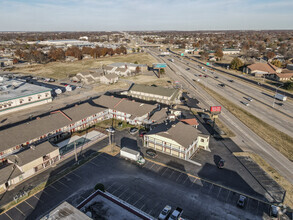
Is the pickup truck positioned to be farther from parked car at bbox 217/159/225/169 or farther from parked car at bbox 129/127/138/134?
parked car at bbox 129/127/138/134

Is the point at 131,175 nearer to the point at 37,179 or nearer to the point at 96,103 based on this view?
the point at 37,179

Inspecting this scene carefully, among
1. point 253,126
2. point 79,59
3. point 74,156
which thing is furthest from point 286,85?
point 79,59

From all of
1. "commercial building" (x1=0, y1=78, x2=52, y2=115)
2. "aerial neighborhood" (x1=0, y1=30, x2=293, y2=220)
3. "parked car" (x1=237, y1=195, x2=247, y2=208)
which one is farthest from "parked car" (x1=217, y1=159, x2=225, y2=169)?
"commercial building" (x1=0, y1=78, x2=52, y2=115)

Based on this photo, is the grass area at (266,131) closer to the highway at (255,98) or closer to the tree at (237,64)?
the highway at (255,98)

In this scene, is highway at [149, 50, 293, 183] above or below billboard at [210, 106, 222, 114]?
below

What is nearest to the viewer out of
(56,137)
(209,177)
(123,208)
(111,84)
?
(123,208)
